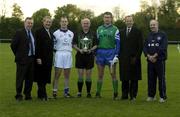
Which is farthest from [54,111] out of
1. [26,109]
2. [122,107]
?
[122,107]

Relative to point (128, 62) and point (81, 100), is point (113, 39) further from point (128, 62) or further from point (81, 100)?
point (81, 100)

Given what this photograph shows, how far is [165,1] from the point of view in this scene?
98188 mm

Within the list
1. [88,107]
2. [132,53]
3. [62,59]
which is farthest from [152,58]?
[62,59]

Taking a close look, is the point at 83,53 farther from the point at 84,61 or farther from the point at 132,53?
the point at 132,53

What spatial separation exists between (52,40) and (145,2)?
8705cm

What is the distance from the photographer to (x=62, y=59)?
496 inches

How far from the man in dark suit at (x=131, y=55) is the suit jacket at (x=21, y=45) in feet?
7.89

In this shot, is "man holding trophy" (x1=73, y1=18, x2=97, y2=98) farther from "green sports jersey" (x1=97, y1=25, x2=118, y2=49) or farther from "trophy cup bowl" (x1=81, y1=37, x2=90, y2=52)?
"green sports jersey" (x1=97, y1=25, x2=118, y2=49)

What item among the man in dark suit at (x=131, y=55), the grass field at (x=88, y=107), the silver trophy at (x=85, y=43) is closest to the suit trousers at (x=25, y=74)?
the grass field at (x=88, y=107)

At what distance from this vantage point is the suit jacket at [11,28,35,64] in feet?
39.5

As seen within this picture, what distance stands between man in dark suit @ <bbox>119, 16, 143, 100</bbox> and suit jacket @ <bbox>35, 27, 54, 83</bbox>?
1.83 m

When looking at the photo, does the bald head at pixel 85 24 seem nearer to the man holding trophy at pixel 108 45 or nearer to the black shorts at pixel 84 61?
the man holding trophy at pixel 108 45

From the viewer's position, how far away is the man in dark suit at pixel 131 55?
1234cm

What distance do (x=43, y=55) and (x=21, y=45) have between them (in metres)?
0.59
